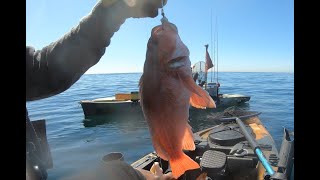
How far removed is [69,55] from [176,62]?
854 millimetres

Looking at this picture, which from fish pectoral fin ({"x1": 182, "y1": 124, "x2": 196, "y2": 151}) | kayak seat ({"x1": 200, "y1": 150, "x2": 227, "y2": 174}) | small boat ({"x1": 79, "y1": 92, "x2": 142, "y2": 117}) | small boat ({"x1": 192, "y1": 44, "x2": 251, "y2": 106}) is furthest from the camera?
small boat ({"x1": 79, "y1": 92, "x2": 142, "y2": 117})

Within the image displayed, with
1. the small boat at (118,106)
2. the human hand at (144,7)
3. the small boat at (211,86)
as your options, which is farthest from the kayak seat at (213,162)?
the small boat at (118,106)

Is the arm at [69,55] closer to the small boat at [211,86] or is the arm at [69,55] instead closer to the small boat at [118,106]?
the small boat at [211,86]

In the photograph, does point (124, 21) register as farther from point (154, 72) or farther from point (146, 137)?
point (146, 137)

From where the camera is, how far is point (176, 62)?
1930 mm

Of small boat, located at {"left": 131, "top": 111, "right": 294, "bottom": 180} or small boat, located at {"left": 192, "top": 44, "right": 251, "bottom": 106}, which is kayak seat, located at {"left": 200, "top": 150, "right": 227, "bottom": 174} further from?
small boat, located at {"left": 192, "top": 44, "right": 251, "bottom": 106}

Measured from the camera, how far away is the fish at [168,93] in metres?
1.90

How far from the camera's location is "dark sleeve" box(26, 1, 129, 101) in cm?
203

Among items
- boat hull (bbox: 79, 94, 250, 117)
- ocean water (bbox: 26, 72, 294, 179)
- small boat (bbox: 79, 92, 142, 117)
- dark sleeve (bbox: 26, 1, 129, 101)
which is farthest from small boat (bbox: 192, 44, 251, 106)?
dark sleeve (bbox: 26, 1, 129, 101)

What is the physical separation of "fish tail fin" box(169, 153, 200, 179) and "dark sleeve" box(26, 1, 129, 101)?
1018 millimetres

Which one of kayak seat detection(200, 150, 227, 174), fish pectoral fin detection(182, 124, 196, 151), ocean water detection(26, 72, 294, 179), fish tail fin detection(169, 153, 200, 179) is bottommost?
ocean water detection(26, 72, 294, 179)

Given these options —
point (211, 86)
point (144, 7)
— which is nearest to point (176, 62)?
point (144, 7)

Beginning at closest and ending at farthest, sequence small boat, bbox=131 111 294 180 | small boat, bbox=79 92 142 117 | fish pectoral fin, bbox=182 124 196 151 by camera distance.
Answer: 1. fish pectoral fin, bbox=182 124 196 151
2. small boat, bbox=131 111 294 180
3. small boat, bbox=79 92 142 117

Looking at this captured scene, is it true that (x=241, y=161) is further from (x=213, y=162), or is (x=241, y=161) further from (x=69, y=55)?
(x=69, y=55)
